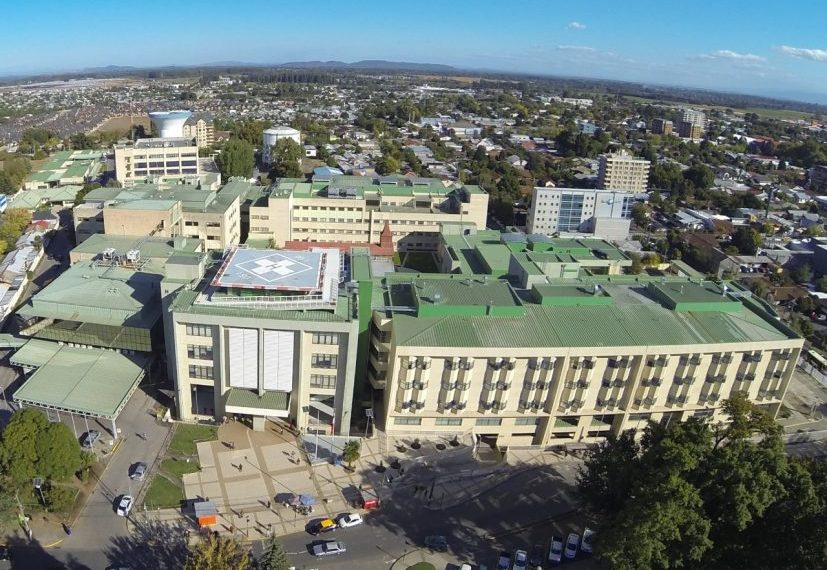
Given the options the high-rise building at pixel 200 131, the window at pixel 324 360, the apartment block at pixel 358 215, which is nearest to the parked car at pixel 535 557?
the window at pixel 324 360

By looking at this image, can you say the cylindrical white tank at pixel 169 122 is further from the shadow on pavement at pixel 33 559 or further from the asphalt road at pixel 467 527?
the asphalt road at pixel 467 527

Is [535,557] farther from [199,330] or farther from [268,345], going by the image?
[199,330]

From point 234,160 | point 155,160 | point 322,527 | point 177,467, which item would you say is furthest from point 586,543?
point 234,160

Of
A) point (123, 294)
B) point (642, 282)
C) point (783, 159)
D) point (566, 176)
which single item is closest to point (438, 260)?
point (642, 282)

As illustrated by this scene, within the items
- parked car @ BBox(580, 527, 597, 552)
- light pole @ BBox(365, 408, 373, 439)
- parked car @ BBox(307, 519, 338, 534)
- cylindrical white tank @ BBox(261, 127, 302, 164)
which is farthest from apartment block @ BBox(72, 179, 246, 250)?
cylindrical white tank @ BBox(261, 127, 302, 164)

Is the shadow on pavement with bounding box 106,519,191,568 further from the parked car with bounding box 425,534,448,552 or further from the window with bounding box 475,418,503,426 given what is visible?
the window with bounding box 475,418,503,426

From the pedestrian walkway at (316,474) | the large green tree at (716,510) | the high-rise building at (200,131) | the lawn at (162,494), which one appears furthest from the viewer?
the high-rise building at (200,131)
